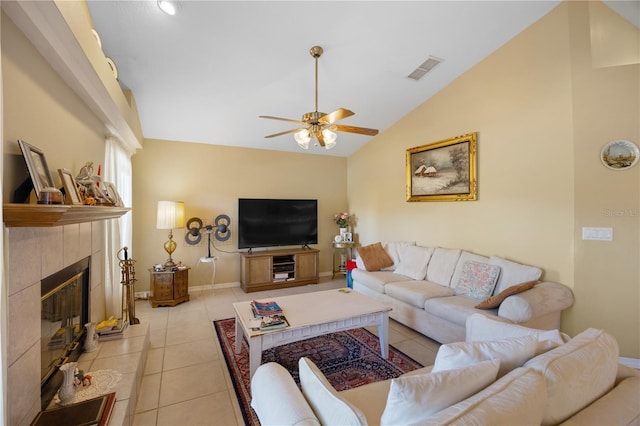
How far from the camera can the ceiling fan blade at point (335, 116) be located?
7.71ft

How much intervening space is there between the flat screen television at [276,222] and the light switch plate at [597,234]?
3865mm

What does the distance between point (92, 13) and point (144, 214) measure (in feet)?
9.58

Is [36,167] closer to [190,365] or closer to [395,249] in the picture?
[190,365]

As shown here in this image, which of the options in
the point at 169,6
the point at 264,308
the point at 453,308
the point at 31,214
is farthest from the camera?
the point at 453,308

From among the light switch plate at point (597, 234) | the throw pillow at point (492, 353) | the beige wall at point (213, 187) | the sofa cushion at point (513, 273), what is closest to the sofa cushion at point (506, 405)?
the throw pillow at point (492, 353)

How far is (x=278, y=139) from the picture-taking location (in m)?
4.98

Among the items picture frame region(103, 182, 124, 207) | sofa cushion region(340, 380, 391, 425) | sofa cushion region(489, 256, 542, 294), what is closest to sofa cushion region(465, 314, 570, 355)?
sofa cushion region(340, 380, 391, 425)

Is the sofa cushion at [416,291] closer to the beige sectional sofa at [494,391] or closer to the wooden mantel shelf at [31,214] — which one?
the beige sectional sofa at [494,391]

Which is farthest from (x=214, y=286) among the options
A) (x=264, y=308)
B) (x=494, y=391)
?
(x=494, y=391)

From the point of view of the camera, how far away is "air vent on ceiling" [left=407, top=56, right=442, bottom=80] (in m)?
3.25

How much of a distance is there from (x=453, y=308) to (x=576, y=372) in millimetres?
1719

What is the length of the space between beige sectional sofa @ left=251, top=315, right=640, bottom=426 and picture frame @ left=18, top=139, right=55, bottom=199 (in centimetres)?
145

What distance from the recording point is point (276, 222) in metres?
5.17

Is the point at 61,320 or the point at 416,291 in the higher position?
the point at 61,320
